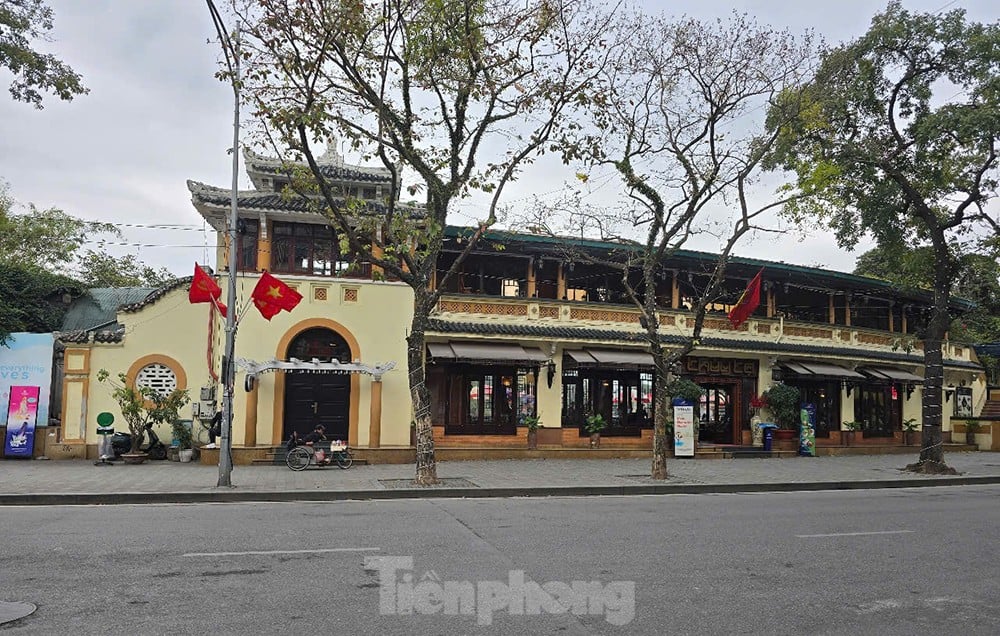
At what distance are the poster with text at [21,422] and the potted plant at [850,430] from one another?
82.5 ft

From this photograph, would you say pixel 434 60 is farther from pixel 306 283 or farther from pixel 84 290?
pixel 84 290

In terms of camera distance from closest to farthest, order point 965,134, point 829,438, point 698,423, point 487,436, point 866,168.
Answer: point 965,134 → point 866,168 → point 487,436 → point 698,423 → point 829,438

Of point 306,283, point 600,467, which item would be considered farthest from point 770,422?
point 306,283

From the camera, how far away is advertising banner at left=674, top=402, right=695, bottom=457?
22891mm

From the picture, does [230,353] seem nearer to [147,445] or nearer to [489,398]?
[147,445]

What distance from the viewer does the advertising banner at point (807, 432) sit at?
81.9 feet

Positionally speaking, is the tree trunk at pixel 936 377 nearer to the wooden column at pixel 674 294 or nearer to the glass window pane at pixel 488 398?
the wooden column at pixel 674 294

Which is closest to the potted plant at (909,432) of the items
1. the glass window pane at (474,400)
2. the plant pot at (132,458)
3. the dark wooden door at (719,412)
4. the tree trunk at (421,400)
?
the dark wooden door at (719,412)

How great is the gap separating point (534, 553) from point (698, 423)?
1733 centimetres

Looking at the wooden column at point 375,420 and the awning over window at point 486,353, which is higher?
the awning over window at point 486,353

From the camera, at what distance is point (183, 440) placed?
778 inches

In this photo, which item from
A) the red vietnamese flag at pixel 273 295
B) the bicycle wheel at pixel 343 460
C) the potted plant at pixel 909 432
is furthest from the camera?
the potted plant at pixel 909 432

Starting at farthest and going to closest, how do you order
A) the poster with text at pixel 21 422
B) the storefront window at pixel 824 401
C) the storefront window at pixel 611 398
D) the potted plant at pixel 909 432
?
the potted plant at pixel 909 432, the storefront window at pixel 824 401, the storefront window at pixel 611 398, the poster with text at pixel 21 422

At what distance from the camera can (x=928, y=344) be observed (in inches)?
784
